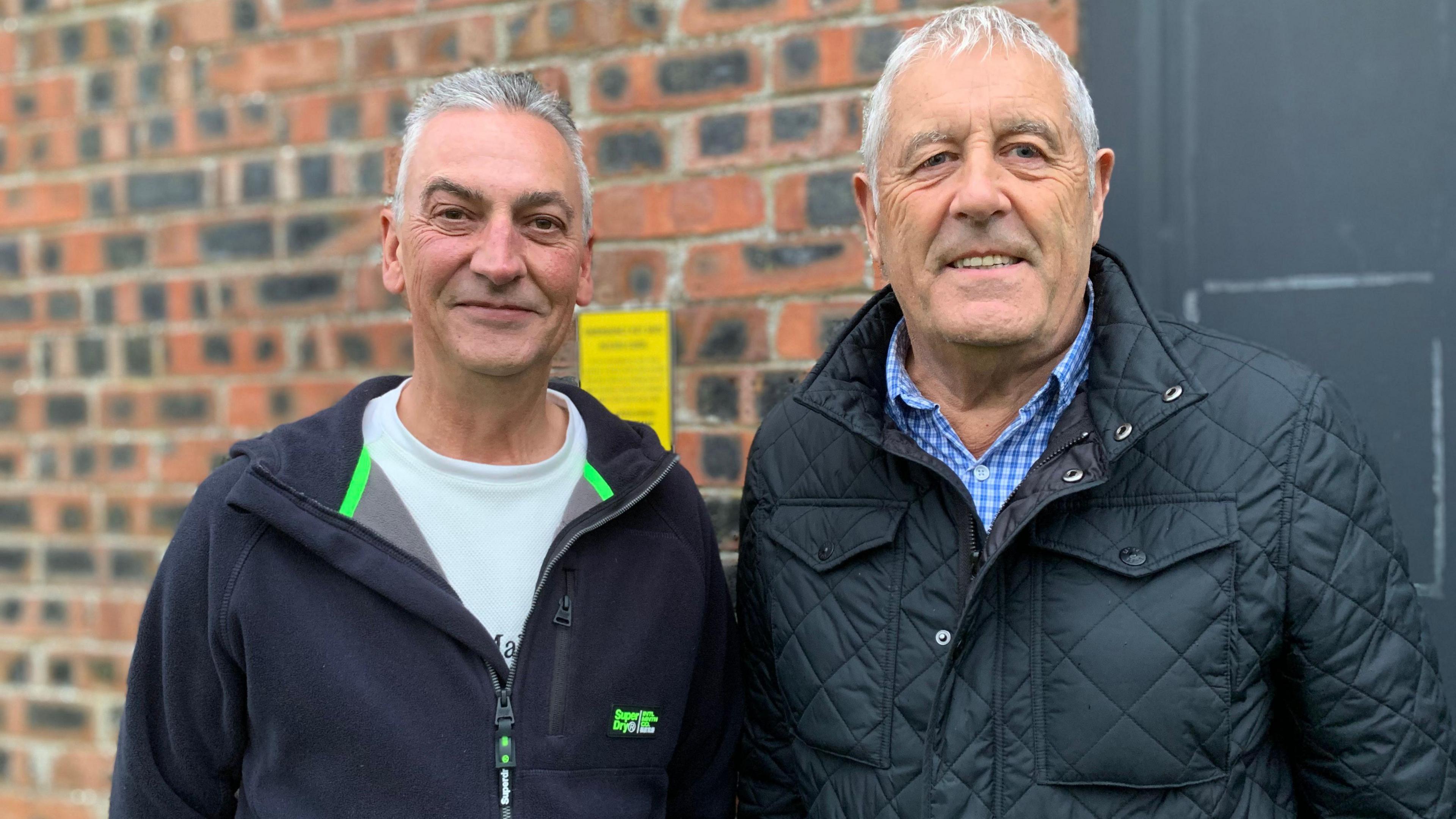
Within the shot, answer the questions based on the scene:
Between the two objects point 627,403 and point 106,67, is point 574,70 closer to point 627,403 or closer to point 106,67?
point 627,403

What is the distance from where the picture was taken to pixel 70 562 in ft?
8.78

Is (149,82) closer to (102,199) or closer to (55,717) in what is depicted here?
(102,199)

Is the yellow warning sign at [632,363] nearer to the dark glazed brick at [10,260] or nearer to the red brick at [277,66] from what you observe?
the red brick at [277,66]

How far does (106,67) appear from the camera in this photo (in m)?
2.65

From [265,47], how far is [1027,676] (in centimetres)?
219

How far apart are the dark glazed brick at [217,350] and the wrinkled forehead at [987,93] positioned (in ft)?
5.72

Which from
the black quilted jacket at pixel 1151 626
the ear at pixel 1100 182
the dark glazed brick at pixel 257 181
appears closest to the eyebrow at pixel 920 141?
the ear at pixel 1100 182

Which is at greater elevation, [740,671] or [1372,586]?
[1372,586]

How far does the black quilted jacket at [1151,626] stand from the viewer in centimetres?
146

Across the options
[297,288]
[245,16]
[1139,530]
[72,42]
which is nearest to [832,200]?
[1139,530]

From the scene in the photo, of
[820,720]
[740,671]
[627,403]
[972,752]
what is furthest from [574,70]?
[972,752]

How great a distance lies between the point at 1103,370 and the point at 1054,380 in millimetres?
82

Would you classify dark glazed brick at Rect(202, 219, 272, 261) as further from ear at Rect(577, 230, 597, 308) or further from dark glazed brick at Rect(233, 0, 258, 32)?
ear at Rect(577, 230, 597, 308)

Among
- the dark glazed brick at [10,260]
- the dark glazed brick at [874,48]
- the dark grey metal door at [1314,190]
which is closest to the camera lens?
the dark grey metal door at [1314,190]
